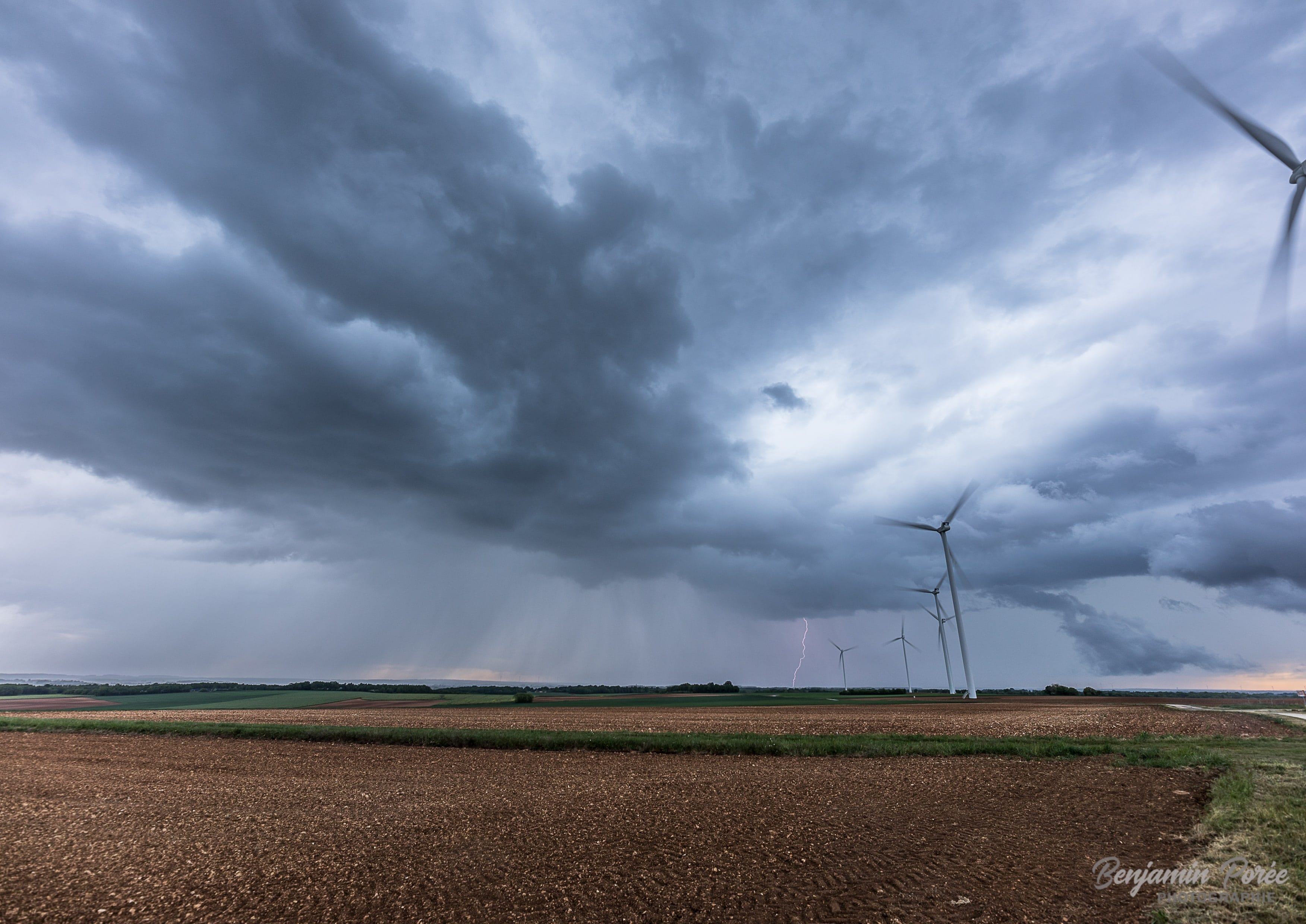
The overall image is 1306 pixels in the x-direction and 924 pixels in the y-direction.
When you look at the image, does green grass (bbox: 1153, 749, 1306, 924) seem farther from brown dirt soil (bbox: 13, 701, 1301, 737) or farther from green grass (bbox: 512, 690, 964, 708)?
green grass (bbox: 512, 690, 964, 708)

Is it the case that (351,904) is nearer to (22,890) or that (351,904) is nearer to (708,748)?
(22,890)

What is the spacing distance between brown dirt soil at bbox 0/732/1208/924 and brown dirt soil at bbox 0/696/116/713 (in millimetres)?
88061

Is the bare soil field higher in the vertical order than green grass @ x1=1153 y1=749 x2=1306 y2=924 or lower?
lower

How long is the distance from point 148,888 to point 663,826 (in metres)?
12.0

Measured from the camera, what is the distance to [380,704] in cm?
10869

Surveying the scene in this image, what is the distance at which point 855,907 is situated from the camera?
1093 cm

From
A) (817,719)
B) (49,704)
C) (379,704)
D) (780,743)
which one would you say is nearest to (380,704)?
(379,704)

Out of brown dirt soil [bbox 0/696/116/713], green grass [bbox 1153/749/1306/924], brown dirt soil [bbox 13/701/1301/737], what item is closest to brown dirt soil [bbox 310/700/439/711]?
brown dirt soil [bbox 13/701/1301/737]

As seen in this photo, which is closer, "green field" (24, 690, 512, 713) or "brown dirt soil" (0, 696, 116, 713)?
"brown dirt soil" (0, 696, 116, 713)

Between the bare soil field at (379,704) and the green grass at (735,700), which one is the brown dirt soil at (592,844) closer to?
the bare soil field at (379,704)

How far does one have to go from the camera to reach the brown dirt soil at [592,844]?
11.2 metres

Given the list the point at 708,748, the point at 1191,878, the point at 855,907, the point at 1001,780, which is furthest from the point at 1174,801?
the point at 708,748

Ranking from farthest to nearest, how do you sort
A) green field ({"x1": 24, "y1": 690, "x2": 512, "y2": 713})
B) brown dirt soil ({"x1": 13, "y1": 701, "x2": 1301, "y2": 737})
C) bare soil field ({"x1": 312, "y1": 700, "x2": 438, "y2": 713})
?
green field ({"x1": 24, "y1": 690, "x2": 512, "y2": 713}), bare soil field ({"x1": 312, "y1": 700, "x2": 438, "y2": 713}), brown dirt soil ({"x1": 13, "y1": 701, "x2": 1301, "y2": 737})

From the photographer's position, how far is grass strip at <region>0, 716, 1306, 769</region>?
3044 cm
